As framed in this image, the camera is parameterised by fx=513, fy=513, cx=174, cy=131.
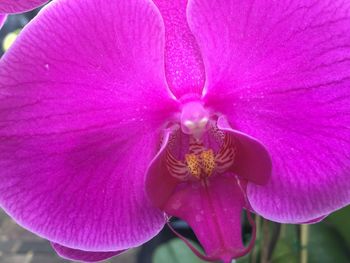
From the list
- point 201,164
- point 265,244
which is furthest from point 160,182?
point 265,244

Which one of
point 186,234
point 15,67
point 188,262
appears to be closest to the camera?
point 15,67

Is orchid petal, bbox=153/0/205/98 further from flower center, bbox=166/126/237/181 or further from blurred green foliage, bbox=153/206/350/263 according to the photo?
blurred green foliage, bbox=153/206/350/263

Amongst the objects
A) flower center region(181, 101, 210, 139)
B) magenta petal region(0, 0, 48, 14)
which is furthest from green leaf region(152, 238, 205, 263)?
magenta petal region(0, 0, 48, 14)

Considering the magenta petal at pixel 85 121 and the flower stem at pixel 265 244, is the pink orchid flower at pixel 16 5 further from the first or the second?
the flower stem at pixel 265 244

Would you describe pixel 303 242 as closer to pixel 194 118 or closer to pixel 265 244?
pixel 265 244

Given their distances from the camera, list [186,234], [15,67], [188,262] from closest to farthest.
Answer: [15,67]
[188,262]
[186,234]

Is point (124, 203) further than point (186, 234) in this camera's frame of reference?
No

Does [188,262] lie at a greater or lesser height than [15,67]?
lesser

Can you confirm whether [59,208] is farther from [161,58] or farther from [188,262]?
[188,262]

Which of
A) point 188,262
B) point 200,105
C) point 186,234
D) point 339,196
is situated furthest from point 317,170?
point 186,234
